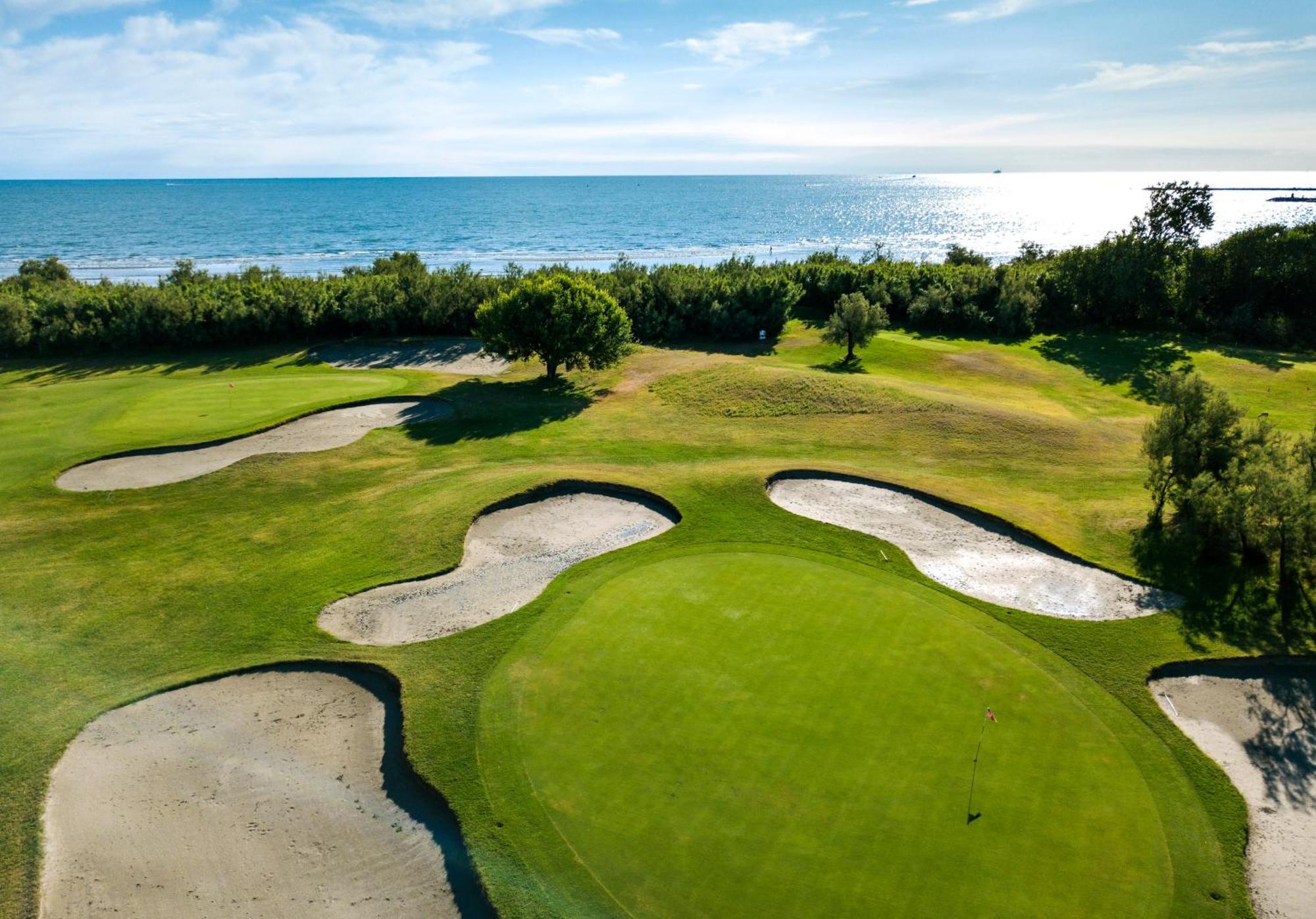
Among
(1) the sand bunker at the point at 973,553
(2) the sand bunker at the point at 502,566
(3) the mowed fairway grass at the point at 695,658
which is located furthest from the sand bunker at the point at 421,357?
(1) the sand bunker at the point at 973,553

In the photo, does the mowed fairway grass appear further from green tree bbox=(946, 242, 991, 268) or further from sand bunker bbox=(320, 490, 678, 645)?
green tree bbox=(946, 242, 991, 268)

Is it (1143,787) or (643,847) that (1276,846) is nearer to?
(1143,787)

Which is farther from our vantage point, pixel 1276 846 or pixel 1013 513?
pixel 1013 513

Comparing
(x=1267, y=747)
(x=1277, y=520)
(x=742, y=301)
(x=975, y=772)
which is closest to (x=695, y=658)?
(x=975, y=772)

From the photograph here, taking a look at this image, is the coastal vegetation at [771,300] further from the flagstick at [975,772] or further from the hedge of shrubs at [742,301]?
the flagstick at [975,772]

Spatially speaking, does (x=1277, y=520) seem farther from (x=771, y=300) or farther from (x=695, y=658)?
(x=771, y=300)

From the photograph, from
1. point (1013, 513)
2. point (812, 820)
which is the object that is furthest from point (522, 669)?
point (1013, 513)
